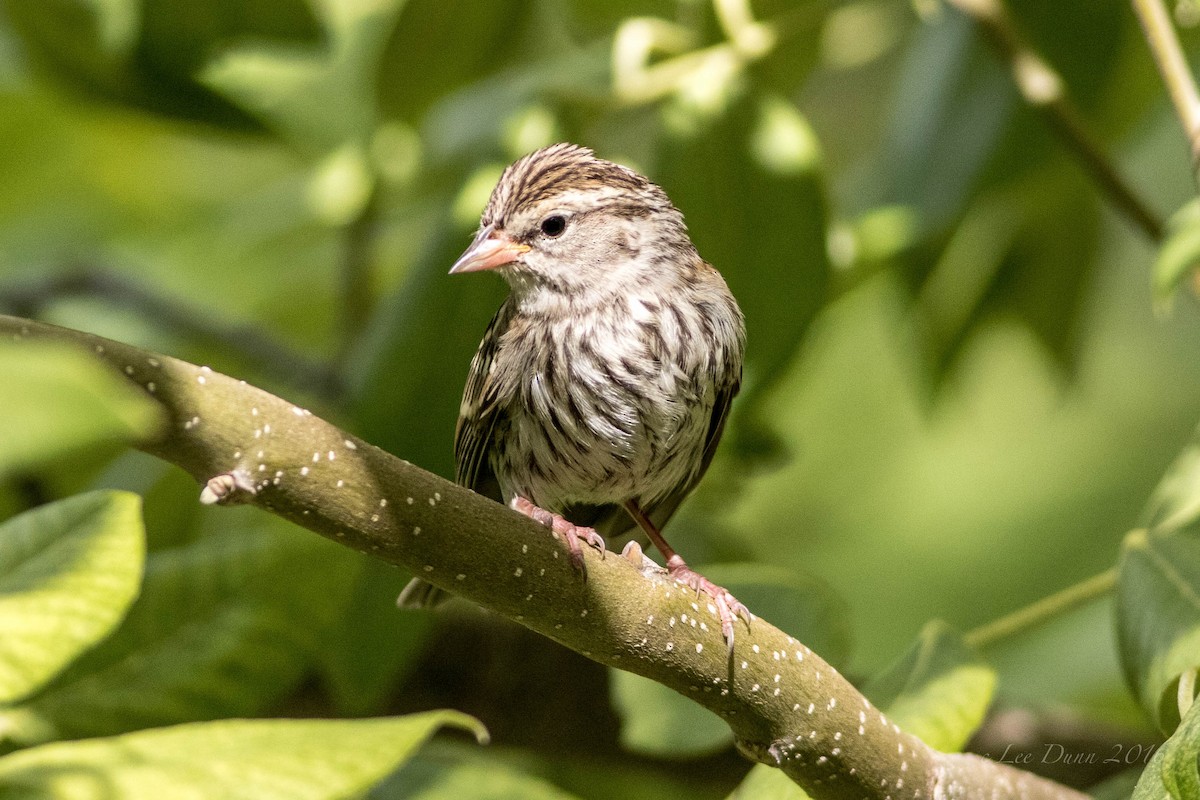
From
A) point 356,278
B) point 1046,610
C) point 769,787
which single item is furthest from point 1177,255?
point 356,278

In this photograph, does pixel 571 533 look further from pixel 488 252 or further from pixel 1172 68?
pixel 1172 68

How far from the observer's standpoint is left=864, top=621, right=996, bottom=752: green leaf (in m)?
2.36

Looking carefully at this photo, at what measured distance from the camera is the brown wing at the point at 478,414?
314cm

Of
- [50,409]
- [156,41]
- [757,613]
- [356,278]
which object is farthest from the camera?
[356,278]

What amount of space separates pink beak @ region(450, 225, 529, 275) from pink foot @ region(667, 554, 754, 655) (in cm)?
80

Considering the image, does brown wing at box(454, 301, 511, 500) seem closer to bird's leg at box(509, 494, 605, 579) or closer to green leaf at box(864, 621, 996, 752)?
bird's leg at box(509, 494, 605, 579)

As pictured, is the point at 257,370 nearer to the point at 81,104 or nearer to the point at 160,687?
the point at 81,104

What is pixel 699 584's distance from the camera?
2592mm

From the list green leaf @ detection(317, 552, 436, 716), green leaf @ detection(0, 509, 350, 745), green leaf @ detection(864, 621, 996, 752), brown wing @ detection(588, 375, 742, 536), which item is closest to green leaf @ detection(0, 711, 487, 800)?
green leaf @ detection(0, 509, 350, 745)

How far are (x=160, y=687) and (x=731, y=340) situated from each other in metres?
1.46

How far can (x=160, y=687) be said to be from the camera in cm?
254

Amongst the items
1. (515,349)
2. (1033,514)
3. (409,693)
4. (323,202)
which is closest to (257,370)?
(323,202)

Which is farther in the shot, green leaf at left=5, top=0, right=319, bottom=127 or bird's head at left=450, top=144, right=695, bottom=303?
green leaf at left=5, top=0, right=319, bottom=127

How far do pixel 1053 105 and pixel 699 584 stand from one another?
1594mm
